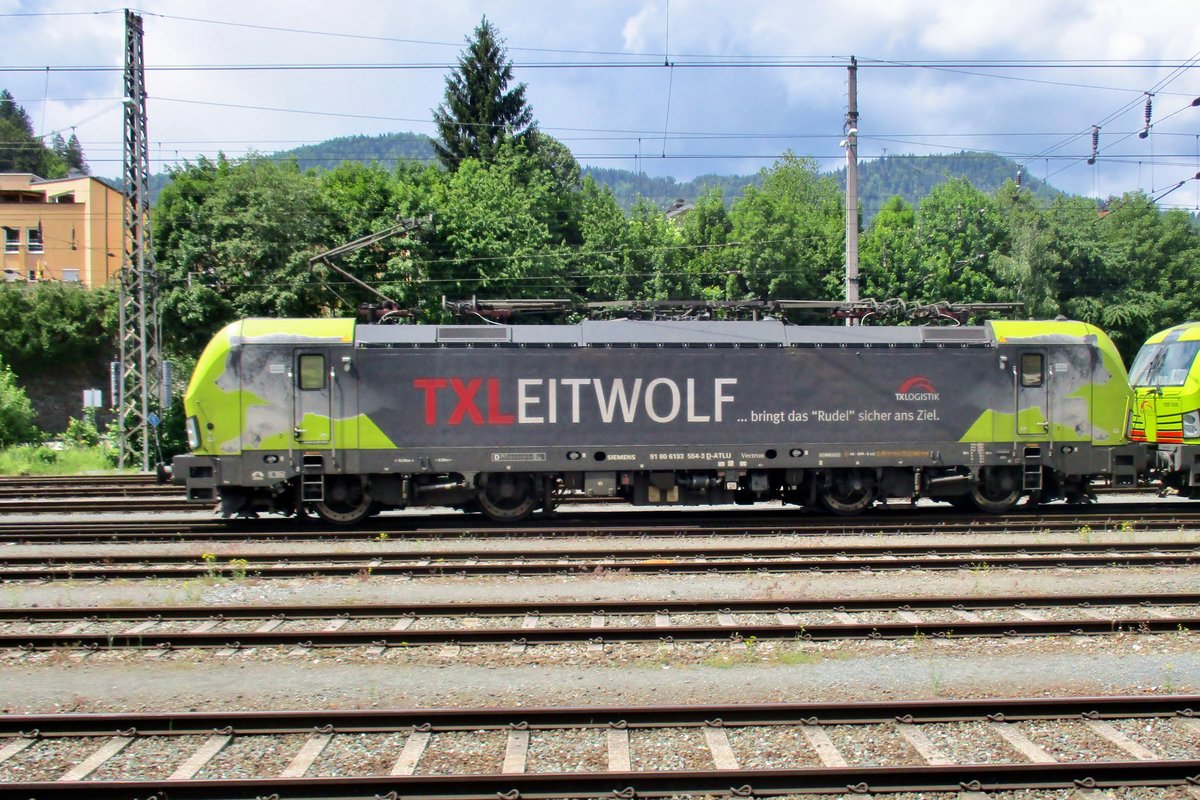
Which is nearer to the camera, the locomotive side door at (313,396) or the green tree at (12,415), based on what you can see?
the locomotive side door at (313,396)

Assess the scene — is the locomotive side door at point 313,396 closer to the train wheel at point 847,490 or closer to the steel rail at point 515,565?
the steel rail at point 515,565

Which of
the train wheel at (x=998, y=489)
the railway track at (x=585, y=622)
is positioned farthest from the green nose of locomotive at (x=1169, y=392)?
the railway track at (x=585, y=622)

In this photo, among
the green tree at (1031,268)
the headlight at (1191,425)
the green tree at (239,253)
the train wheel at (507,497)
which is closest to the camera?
the train wheel at (507,497)

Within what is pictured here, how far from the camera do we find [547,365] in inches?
635

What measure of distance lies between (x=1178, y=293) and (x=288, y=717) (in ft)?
163

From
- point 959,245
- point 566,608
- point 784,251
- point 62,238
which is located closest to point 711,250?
point 784,251

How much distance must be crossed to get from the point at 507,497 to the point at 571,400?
6.84 ft

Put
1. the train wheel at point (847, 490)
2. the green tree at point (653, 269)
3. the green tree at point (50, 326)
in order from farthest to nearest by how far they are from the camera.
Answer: the green tree at point (653, 269) → the green tree at point (50, 326) → the train wheel at point (847, 490)

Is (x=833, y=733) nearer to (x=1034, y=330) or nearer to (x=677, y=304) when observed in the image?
(x=677, y=304)

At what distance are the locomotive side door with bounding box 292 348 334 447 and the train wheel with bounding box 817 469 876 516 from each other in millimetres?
8758

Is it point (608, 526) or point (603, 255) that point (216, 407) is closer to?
point (608, 526)

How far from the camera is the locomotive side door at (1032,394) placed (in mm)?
16641

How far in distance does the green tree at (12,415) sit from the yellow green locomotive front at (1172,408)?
3486 centimetres

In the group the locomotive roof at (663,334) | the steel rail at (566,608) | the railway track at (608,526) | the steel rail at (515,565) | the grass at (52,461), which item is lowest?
the steel rail at (566,608)
